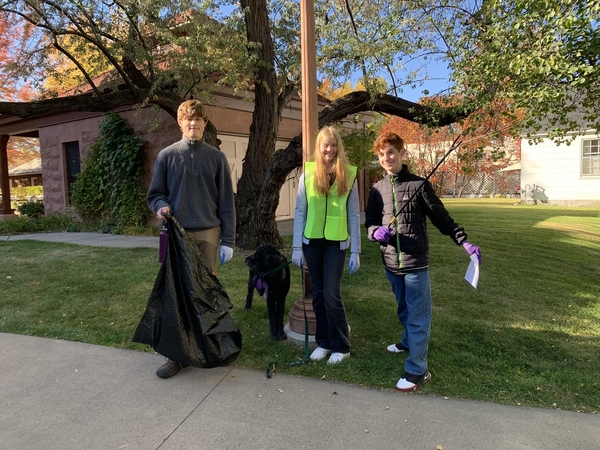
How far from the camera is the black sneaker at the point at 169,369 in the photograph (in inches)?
130

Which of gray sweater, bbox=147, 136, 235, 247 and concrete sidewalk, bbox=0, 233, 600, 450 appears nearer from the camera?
concrete sidewalk, bbox=0, 233, 600, 450

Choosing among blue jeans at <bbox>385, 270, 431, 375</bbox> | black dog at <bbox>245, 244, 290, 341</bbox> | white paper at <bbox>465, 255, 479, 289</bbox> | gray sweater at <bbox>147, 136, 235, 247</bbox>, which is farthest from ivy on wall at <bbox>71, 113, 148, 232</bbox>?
white paper at <bbox>465, 255, 479, 289</bbox>

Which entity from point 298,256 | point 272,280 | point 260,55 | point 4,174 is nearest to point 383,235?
point 298,256

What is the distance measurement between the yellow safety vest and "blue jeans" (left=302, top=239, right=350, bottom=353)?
8cm

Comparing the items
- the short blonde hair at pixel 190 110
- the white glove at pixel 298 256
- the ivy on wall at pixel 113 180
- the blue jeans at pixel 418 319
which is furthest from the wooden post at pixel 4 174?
the blue jeans at pixel 418 319

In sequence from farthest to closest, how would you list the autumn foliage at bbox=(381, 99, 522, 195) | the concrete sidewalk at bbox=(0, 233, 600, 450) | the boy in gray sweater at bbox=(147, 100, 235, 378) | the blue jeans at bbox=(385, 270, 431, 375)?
the autumn foliage at bbox=(381, 99, 522, 195) < the boy in gray sweater at bbox=(147, 100, 235, 378) < the blue jeans at bbox=(385, 270, 431, 375) < the concrete sidewalk at bbox=(0, 233, 600, 450)

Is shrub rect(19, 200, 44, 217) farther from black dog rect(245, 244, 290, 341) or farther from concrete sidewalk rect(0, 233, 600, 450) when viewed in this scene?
black dog rect(245, 244, 290, 341)

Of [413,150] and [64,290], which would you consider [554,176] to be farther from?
[64,290]

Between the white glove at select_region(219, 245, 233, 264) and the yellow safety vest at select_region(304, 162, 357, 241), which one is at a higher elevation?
the yellow safety vest at select_region(304, 162, 357, 241)

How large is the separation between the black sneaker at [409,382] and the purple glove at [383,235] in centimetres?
100

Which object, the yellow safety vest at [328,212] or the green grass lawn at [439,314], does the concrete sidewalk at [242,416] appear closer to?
the green grass lawn at [439,314]

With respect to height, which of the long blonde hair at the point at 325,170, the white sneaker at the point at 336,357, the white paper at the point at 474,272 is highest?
the long blonde hair at the point at 325,170

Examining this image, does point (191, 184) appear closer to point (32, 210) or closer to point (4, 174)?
point (32, 210)

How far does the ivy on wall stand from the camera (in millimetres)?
10836
